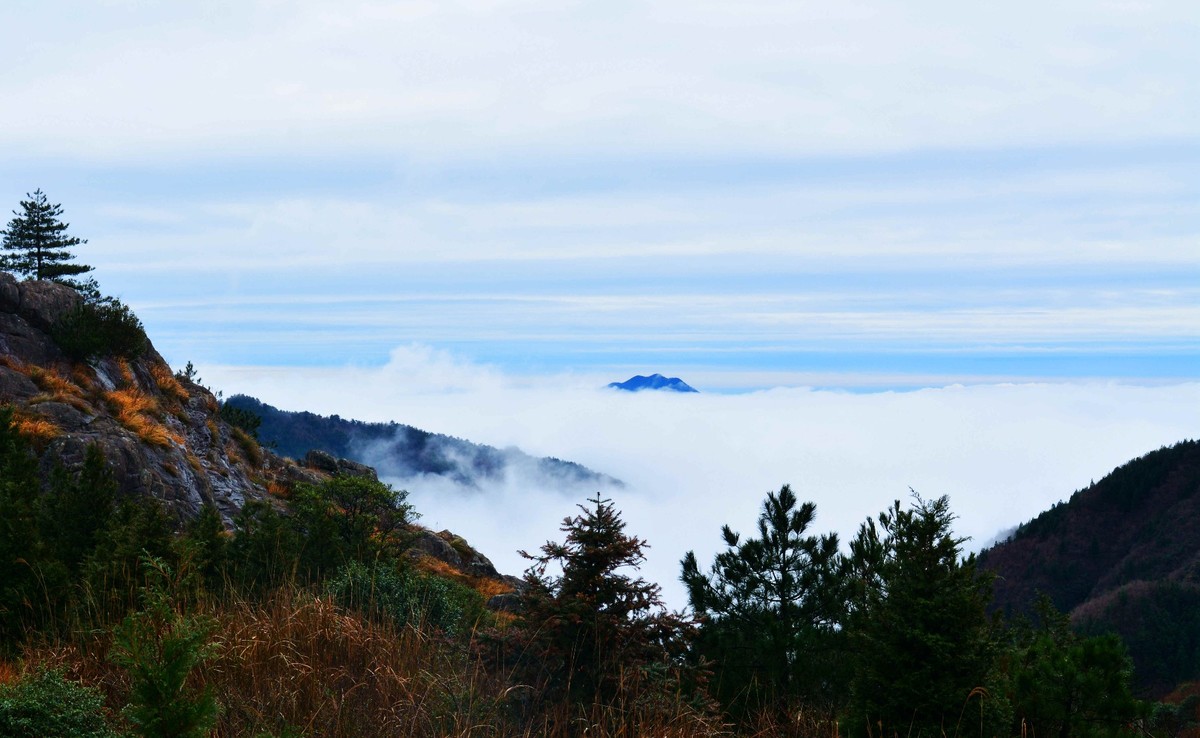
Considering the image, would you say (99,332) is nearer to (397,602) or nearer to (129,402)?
(129,402)

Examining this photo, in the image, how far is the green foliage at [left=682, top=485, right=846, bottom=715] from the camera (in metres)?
10.3

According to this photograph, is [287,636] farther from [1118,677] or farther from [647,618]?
[1118,677]

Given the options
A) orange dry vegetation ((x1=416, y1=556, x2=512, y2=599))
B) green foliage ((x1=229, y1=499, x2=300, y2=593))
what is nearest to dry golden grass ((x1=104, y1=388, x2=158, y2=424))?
orange dry vegetation ((x1=416, y1=556, x2=512, y2=599))

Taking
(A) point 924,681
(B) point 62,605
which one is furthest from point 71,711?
(A) point 924,681

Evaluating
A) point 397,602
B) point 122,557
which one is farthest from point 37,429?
point 397,602

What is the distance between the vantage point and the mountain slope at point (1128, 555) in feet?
315

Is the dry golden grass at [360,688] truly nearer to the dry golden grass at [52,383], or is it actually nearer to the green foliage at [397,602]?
the green foliage at [397,602]

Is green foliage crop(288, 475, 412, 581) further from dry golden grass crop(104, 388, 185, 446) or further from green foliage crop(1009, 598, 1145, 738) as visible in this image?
green foliage crop(1009, 598, 1145, 738)

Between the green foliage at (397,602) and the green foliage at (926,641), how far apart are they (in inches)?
115

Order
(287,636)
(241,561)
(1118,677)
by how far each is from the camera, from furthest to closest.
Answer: (241,561) → (1118,677) → (287,636)

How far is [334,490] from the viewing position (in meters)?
23.8

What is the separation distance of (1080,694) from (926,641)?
247cm

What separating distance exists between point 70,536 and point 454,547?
28.2 meters

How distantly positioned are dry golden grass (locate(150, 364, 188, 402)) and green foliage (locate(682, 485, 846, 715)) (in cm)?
2436
